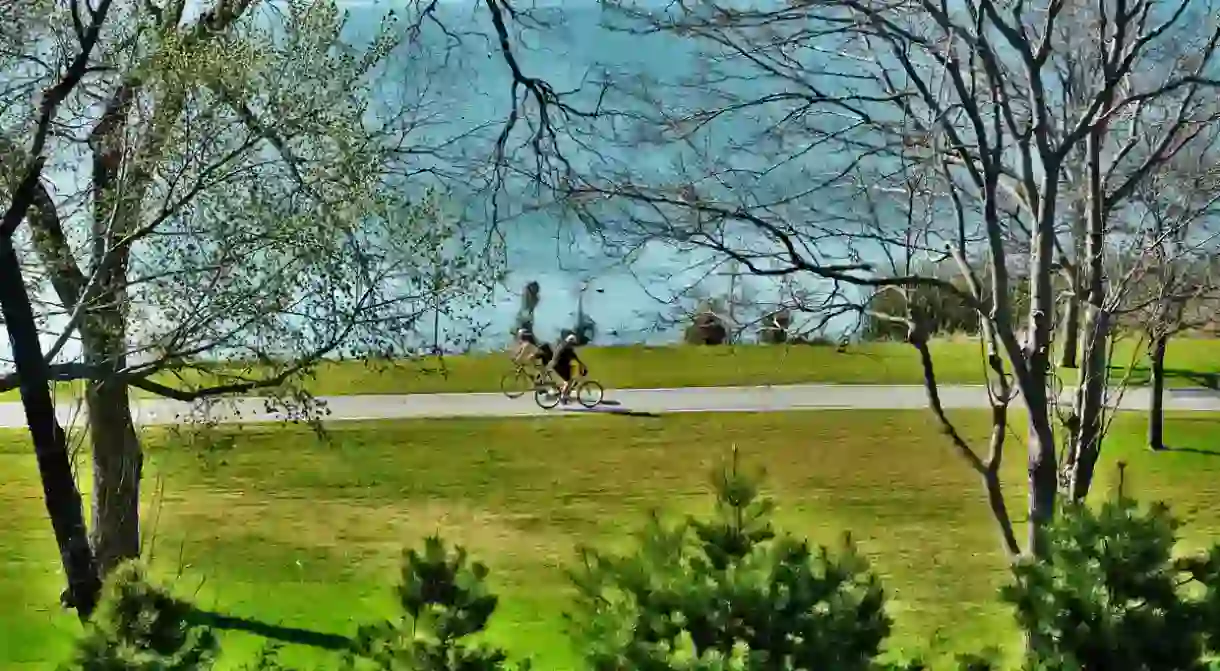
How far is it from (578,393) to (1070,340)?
3.23 feet

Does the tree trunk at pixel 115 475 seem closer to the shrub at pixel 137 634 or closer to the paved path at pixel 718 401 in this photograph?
the paved path at pixel 718 401

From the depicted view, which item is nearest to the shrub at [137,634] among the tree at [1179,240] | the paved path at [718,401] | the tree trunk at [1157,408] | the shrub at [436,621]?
the shrub at [436,621]

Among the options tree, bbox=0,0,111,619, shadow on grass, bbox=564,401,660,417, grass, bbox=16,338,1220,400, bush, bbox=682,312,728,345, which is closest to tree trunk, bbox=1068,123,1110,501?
grass, bbox=16,338,1220,400

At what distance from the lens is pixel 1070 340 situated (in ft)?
7.13

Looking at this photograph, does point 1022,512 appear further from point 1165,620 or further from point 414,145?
point 414,145

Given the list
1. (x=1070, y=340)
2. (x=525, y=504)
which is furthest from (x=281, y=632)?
(x=1070, y=340)

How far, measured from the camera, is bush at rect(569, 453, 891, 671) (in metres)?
1.29

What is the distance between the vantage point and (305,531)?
246 centimetres

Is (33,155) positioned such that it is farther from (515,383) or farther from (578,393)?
(578,393)

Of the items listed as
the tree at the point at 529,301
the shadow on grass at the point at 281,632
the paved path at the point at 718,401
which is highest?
the tree at the point at 529,301

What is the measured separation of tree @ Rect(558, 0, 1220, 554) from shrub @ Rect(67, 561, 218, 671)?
0.77m

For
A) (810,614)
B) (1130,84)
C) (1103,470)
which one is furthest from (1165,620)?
(1103,470)

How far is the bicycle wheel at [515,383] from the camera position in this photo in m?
2.37

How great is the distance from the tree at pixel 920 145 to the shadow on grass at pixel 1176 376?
0.46 m
